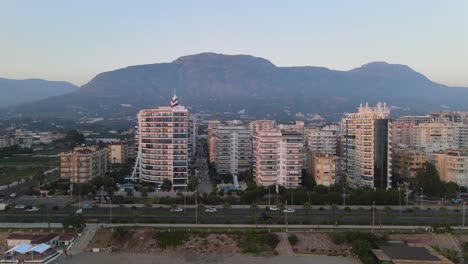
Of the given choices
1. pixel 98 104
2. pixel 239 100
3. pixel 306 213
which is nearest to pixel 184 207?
pixel 306 213

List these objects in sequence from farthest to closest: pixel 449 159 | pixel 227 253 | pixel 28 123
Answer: pixel 28 123 → pixel 449 159 → pixel 227 253

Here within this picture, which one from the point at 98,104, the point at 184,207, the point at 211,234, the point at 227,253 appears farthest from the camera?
the point at 98,104

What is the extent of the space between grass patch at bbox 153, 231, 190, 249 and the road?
38.3ft

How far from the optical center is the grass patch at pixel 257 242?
848 inches

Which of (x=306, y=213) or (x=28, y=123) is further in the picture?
(x=28, y=123)

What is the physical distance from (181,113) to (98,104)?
14595 cm

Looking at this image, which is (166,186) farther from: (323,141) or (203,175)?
(323,141)

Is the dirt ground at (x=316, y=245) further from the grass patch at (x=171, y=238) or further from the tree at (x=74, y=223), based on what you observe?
the tree at (x=74, y=223)

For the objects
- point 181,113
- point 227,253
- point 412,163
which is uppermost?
point 181,113

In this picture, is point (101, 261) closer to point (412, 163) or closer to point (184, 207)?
point (184, 207)

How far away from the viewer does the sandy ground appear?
797 inches

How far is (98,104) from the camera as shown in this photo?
176 metres

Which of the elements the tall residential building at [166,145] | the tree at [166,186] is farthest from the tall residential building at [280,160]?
the tree at [166,186]

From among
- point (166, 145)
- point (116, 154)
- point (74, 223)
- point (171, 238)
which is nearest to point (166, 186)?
point (166, 145)
